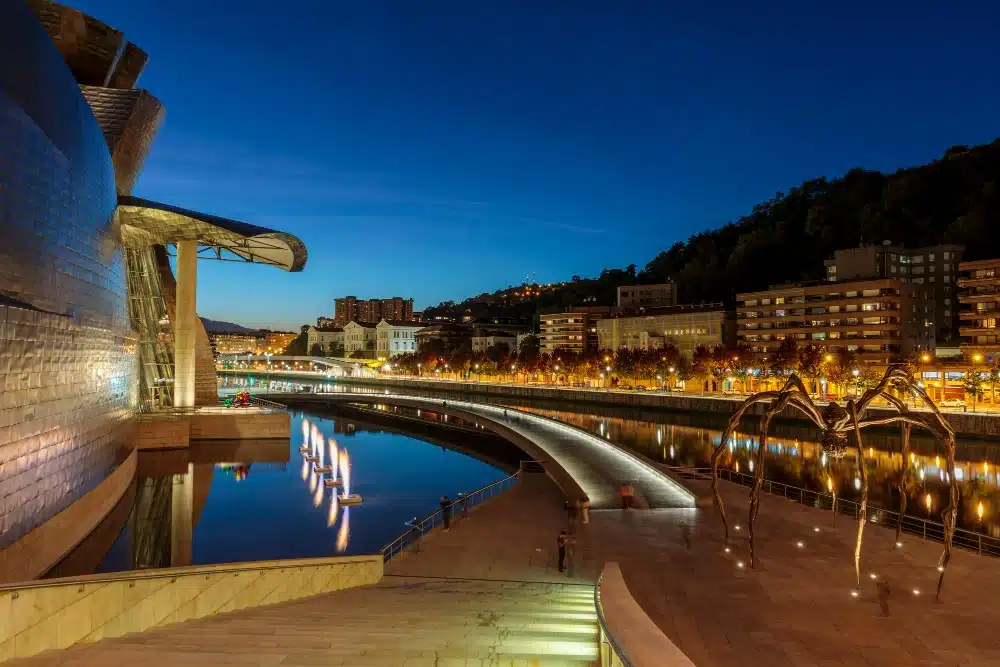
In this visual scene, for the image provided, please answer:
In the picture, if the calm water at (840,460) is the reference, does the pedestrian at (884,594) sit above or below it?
above

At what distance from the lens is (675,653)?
18.4 feet

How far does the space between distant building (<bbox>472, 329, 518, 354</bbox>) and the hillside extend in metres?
26.3

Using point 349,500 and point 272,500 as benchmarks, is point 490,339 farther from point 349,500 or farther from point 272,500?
point 349,500

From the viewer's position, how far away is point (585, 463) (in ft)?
78.8

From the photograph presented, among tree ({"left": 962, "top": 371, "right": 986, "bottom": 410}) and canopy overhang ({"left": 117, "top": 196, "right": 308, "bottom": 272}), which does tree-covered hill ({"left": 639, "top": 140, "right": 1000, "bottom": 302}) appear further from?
canopy overhang ({"left": 117, "top": 196, "right": 308, "bottom": 272})

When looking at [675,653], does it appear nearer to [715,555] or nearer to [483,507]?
[715,555]

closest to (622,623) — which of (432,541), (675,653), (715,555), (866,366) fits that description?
(675,653)

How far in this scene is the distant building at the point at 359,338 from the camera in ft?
447

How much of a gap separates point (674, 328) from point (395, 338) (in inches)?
2458

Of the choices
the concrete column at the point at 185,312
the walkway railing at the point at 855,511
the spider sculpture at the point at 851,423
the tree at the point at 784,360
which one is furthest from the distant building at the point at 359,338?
the spider sculpture at the point at 851,423

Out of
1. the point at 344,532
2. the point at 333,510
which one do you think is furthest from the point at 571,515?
the point at 333,510

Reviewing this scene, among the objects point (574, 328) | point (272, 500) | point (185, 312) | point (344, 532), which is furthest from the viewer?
point (574, 328)

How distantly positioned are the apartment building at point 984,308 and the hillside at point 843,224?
75.4 feet

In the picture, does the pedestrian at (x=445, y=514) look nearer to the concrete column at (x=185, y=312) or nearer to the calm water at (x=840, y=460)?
the calm water at (x=840, y=460)
